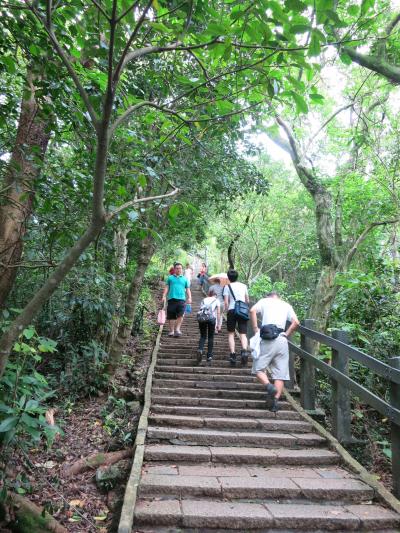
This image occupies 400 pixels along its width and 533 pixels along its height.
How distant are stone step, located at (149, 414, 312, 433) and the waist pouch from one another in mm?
1139

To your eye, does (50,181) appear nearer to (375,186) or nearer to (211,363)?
(211,363)

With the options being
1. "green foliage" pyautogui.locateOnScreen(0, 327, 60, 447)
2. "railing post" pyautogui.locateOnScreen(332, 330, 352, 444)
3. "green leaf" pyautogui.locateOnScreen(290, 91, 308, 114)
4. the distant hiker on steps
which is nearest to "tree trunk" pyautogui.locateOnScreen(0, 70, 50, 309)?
"green foliage" pyautogui.locateOnScreen(0, 327, 60, 447)

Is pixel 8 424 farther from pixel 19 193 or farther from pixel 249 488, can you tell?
pixel 249 488

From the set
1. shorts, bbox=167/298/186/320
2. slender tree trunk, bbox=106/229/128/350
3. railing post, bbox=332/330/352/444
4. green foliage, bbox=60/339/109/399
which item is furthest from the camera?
shorts, bbox=167/298/186/320

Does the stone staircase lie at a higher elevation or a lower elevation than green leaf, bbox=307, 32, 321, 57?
lower

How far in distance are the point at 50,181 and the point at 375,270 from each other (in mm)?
6047

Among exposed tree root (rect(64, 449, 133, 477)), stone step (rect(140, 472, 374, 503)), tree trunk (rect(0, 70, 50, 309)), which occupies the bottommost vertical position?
exposed tree root (rect(64, 449, 133, 477))

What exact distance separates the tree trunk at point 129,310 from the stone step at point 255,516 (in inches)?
178

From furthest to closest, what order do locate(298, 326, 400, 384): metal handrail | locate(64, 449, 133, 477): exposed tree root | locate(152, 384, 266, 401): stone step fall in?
locate(152, 384, 266, 401): stone step < locate(64, 449, 133, 477): exposed tree root < locate(298, 326, 400, 384): metal handrail

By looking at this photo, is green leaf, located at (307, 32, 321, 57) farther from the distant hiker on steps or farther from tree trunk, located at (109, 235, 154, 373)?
tree trunk, located at (109, 235, 154, 373)

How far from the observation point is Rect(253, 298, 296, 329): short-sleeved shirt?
5973 millimetres

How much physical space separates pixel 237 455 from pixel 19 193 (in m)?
3.61

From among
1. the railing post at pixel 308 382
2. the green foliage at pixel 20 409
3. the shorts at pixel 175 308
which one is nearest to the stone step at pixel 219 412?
the railing post at pixel 308 382

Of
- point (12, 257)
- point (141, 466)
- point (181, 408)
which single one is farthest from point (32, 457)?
point (12, 257)
